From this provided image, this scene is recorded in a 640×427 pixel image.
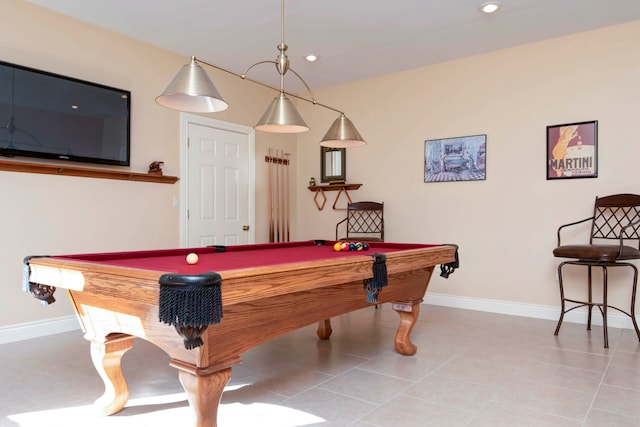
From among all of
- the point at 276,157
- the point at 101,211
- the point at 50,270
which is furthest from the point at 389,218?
the point at 50,270

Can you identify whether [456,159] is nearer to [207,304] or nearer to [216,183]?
[216,183]

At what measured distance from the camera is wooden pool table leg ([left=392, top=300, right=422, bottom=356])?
118 inches

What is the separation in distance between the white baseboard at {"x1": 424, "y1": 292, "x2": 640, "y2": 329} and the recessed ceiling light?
274cm

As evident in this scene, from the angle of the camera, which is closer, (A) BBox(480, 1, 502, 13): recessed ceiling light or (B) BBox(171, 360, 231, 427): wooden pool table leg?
(B) BBox(171, 360, 231, 427): wooden pool table leg

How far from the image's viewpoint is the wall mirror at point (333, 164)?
5.62m

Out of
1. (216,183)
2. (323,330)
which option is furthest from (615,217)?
(216,183)

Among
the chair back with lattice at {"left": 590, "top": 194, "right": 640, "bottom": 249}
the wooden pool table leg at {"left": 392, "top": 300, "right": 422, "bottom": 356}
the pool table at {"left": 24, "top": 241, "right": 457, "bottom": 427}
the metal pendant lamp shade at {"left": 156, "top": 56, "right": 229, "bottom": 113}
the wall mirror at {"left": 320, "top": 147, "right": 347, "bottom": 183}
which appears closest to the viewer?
the pool table at {"left": 24, "top": 241, "right": 457, "bottom": 427}

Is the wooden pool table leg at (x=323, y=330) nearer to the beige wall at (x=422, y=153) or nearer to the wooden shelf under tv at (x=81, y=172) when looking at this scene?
the beige wall at (x=422, y=153)

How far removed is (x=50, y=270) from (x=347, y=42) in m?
3.35

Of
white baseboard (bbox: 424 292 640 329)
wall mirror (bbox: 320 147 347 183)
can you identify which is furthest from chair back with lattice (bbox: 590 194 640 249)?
wall mirror (bbox: 320 147 347 183)

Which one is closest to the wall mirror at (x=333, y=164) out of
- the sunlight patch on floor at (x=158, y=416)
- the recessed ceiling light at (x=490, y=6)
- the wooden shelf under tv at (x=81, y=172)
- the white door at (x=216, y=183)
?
the white door at (x=216, y=183)

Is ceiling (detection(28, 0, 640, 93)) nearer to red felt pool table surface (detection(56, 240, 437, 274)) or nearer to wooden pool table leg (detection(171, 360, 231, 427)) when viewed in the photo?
red felt pool table surface (detection(56, 240, 437, 274))

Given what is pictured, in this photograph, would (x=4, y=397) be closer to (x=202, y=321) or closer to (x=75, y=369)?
(x=75, y=369)

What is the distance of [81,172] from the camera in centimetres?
369
